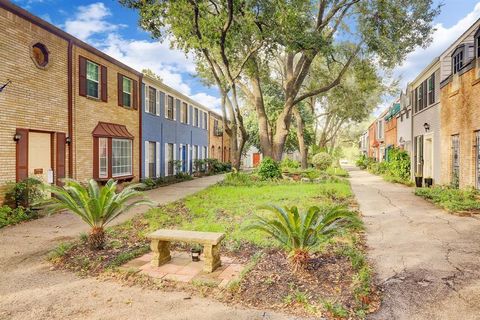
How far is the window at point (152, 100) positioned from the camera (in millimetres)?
19344

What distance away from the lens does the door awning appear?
14.0m

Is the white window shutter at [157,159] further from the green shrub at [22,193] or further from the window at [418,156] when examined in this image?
the window at [418,156]

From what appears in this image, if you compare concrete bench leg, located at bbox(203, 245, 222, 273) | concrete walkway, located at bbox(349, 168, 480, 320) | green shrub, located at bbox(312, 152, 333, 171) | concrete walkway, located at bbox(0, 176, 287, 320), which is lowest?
concrete walkway, located at bbox(0, 176, 287, 320)

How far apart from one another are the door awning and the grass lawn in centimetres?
584

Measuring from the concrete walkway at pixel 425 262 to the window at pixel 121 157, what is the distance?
1096 cm

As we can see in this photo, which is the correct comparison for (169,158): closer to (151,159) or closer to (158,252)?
(151,159)

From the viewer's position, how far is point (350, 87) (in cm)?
2983

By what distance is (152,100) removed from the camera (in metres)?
19.7

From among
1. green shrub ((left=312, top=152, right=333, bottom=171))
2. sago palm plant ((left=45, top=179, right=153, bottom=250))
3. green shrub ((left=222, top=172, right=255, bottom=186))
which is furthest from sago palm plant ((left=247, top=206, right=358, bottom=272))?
green shrub ((left=312, top=152, right=333, bottom=171))

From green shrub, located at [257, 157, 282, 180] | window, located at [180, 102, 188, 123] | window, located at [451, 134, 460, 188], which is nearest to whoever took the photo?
window, located at [451, 134, 460, 188]

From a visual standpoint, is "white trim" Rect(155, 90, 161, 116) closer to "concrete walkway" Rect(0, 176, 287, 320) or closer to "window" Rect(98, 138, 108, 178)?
"window" Rect(98, 138, 108, 178)

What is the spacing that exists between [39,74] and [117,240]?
22.8 feet

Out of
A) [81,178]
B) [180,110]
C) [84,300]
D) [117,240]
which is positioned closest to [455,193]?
[117,240]

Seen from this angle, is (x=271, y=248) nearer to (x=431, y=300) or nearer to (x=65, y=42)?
(x=431, y=300)
